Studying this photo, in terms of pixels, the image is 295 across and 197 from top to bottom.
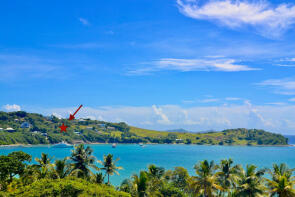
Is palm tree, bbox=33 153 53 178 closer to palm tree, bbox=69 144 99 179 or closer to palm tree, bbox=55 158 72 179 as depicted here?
palm tree, bbox=55 158 72 179

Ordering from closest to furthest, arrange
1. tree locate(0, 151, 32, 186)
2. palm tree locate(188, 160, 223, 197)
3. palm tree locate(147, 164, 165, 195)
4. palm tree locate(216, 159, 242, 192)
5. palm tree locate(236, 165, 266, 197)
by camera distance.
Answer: palm tree locate(236, 165, 266, 197)
palm tree locate(188, 160, 223, 197)
palm tree locate(216, 159, 242, 192)
tree locate(0, 151, 32, 186)
palm tree locate(147, 164, 165, 195)

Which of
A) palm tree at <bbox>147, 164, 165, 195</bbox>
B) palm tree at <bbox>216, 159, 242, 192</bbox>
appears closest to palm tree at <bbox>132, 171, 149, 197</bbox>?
palm tree at <bbox>147, 164, 165, 195</bbox>

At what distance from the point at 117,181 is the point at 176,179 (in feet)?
149

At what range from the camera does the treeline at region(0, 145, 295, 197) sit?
36750 millimetres

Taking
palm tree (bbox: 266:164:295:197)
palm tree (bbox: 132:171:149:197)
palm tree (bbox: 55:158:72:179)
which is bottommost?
palm tree (bbox: 132:171:149:197)

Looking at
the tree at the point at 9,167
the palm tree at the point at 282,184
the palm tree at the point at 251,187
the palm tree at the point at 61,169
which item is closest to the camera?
the palm tree at the point at 282,184

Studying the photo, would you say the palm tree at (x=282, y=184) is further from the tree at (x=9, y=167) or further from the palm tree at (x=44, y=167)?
the tree at (x=9, y=167)

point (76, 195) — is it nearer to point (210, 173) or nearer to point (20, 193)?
point (20, 193)

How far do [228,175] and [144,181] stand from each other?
1397 centimetres

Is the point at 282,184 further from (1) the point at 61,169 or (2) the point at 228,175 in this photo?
(1) the point at 61,169

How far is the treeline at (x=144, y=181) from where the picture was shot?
1447 inches

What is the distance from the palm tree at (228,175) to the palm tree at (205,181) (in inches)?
85.2

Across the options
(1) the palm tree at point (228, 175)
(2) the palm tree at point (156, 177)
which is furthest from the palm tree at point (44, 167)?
(1) the palm tree at point (228, 175)

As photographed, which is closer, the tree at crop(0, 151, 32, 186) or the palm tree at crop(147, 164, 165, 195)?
the tree at crop(0, 151, 32, 186)
